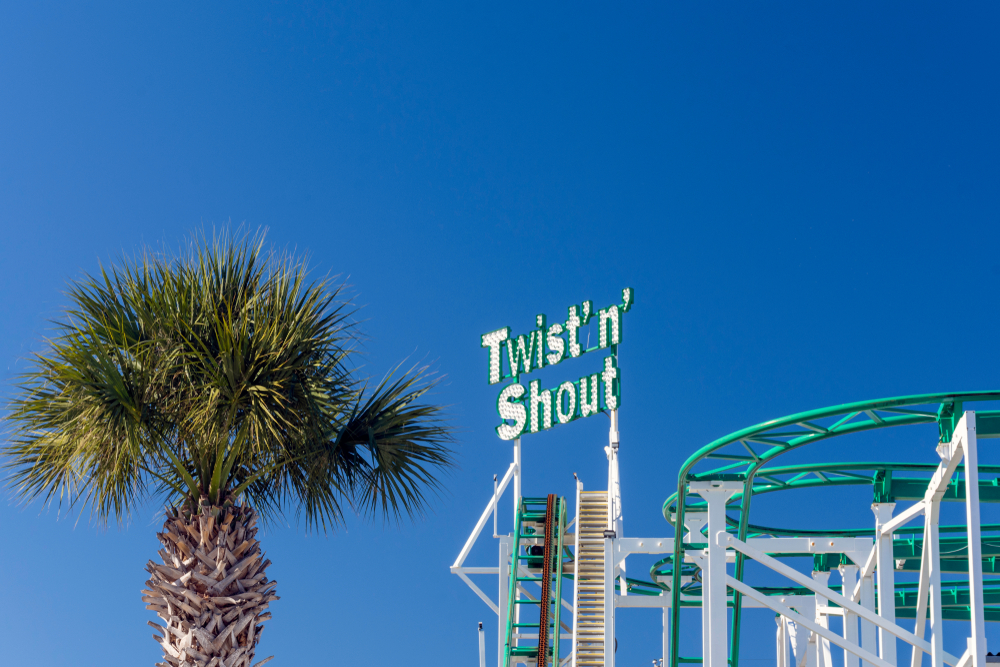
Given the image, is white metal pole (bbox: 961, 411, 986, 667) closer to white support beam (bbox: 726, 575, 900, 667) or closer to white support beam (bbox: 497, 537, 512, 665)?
white support beam (bbox: 726, 575, 900, 667)

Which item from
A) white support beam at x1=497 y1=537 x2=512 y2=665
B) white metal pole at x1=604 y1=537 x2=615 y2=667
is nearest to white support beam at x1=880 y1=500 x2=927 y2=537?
white metal pole at x1=604 y1=537 x2=615 y2=667

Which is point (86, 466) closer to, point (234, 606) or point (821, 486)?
point (234, 606)

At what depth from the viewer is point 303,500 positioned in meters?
12.9

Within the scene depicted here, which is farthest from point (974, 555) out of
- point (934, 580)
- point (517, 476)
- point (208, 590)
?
point (517, 476)

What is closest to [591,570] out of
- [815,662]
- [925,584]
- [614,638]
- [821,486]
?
[614,638]

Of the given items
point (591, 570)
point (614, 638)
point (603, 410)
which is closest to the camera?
point (614, 638)

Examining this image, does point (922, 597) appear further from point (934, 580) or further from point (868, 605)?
point (868, 605)

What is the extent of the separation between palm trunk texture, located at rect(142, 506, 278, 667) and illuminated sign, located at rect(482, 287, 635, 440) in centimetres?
1732

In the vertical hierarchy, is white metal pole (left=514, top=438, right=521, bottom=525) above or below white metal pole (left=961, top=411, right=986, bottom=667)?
above

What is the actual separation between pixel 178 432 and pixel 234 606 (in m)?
2.00

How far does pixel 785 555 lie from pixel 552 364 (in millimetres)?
11137

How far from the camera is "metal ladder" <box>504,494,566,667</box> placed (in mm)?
23875

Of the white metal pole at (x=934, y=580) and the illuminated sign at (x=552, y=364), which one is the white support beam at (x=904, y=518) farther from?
the illuminated sign at (x=552, y=364)

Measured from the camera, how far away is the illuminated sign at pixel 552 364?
28.8 meters
